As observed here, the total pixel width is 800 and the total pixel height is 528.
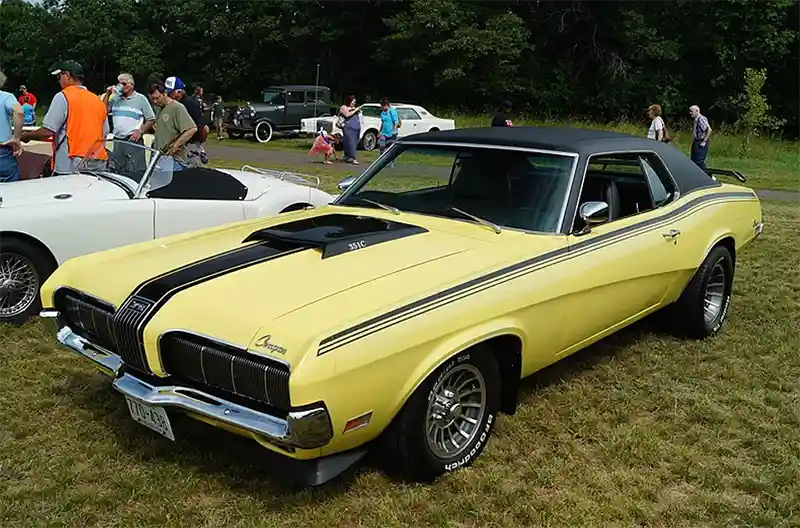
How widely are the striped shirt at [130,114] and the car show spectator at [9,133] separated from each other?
1669 millimetres

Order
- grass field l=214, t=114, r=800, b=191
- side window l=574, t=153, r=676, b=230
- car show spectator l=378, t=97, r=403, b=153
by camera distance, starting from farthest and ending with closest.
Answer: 1. car show spectator l=378, t=97, r=403, b=153
2. grass field l=214, t=114, r=800, b=191
3. side window l=574, t=153, r=676, b=230

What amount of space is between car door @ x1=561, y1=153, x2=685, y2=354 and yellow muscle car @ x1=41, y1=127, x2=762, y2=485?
13 millimetres

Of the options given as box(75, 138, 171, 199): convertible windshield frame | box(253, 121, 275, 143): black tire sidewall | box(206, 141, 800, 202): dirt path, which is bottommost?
box(206, 141, 800, 202): dirt path

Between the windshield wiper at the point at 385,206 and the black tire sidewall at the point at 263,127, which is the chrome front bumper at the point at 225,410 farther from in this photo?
the black tire sidewall at the point at 263,127

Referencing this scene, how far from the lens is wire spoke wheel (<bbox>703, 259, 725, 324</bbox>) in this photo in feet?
18.0

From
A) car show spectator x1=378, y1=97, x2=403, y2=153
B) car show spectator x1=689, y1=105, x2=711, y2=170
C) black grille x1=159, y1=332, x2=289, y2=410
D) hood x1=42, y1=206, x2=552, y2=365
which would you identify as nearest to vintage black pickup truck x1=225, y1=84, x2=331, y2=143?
car show spectator x1=378, y1=97, x2=403, y2=153

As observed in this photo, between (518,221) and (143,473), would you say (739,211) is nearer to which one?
(518,221)

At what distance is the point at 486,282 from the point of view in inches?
138

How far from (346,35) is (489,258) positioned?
41.5 meters

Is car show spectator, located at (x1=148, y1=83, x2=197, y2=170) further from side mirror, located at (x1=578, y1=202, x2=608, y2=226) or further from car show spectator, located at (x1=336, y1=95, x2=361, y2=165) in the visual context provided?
car show spectator, located at (x1=336, y1=95, x2=361, y2=165)

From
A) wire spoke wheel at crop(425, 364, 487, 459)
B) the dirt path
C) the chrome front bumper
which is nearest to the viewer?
the chrome front bumper

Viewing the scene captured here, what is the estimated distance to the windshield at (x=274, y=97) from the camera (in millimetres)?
26359

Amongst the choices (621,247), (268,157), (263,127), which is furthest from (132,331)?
(263,127)

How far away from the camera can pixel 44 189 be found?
5.79 m
